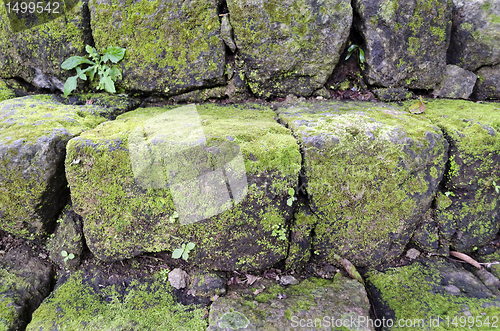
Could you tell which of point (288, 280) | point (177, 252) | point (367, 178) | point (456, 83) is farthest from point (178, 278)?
point (456, 83)

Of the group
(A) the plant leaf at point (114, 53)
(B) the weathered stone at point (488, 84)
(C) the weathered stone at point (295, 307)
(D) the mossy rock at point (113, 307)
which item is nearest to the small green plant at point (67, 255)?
(D) the mossy rock at point (113, 307)

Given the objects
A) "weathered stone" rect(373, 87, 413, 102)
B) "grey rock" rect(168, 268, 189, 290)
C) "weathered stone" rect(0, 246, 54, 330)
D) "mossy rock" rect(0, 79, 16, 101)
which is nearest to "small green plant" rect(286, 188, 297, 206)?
"grey rock" rect(168, 268, 189, 290)

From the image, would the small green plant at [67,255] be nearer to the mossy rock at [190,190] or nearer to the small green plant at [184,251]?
the mossy rock at [190,190]

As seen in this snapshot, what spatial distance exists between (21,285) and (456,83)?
4789 mm

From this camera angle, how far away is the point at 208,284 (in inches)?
86.6

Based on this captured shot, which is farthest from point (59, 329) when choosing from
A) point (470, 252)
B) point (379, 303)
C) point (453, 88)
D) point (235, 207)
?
point (453, 88)

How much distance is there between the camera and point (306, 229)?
229 centimetres

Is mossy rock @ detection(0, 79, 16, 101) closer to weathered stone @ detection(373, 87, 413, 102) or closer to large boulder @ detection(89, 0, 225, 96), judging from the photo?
large boulder @ detection(89, 0, 225, 96)

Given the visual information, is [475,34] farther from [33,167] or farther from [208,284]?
[33,167]

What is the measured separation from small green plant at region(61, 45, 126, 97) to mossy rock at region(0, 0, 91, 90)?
11 cm

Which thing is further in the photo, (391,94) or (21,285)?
(391,94)

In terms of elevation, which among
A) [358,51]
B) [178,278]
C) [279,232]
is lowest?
[178,278]

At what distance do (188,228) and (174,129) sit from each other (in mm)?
824

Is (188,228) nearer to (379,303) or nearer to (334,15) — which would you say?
(379,303)
